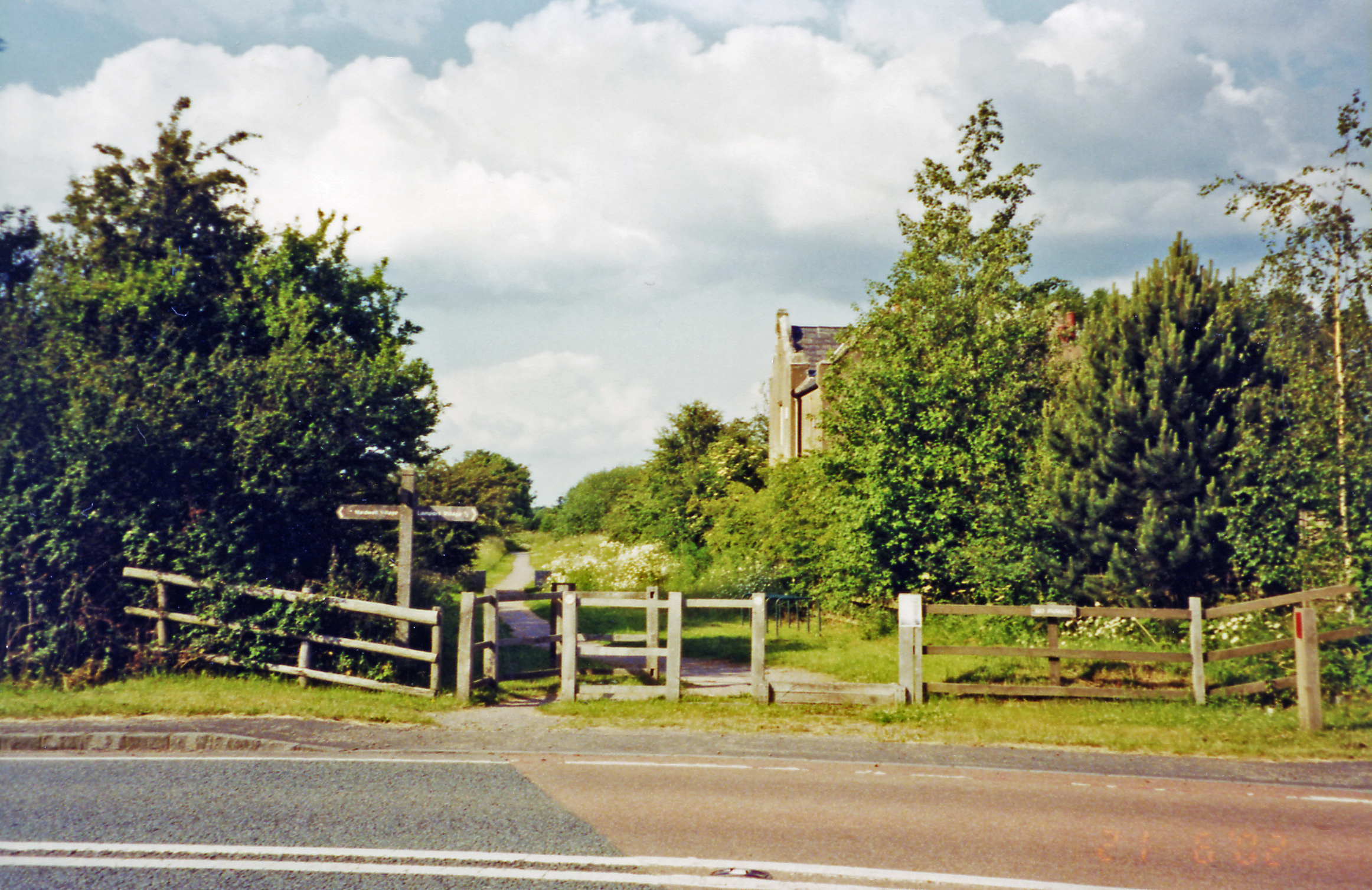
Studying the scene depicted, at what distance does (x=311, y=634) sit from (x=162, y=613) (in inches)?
90.7

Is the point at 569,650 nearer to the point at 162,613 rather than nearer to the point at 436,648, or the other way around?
the point at 436,648

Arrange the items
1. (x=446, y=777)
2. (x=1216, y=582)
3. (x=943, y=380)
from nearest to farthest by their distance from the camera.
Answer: (x=446, y=777) < (x=1216, y=582) < (x=943, y=380)

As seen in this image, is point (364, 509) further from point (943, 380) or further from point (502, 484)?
point (502, 484)

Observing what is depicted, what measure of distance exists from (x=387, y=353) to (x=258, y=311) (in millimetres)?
2261

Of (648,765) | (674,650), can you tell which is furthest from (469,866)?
(674,650)

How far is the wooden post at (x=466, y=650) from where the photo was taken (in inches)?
492

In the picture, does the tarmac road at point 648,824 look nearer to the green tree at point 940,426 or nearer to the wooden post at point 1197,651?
the wooden post at point 1197,651

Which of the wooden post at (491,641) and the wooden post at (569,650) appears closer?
the wooden post at (569,650)

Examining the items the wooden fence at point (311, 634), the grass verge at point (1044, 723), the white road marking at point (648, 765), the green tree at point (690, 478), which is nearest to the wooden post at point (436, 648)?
the wooden fence at point (311, 634)

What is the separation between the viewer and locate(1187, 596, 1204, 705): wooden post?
39.7 feet

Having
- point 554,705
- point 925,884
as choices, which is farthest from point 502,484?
point 925,884

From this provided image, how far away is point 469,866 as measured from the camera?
5.92 metres

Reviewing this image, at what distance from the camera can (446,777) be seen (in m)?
8.39

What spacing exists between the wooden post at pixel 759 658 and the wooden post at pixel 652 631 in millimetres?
1477
